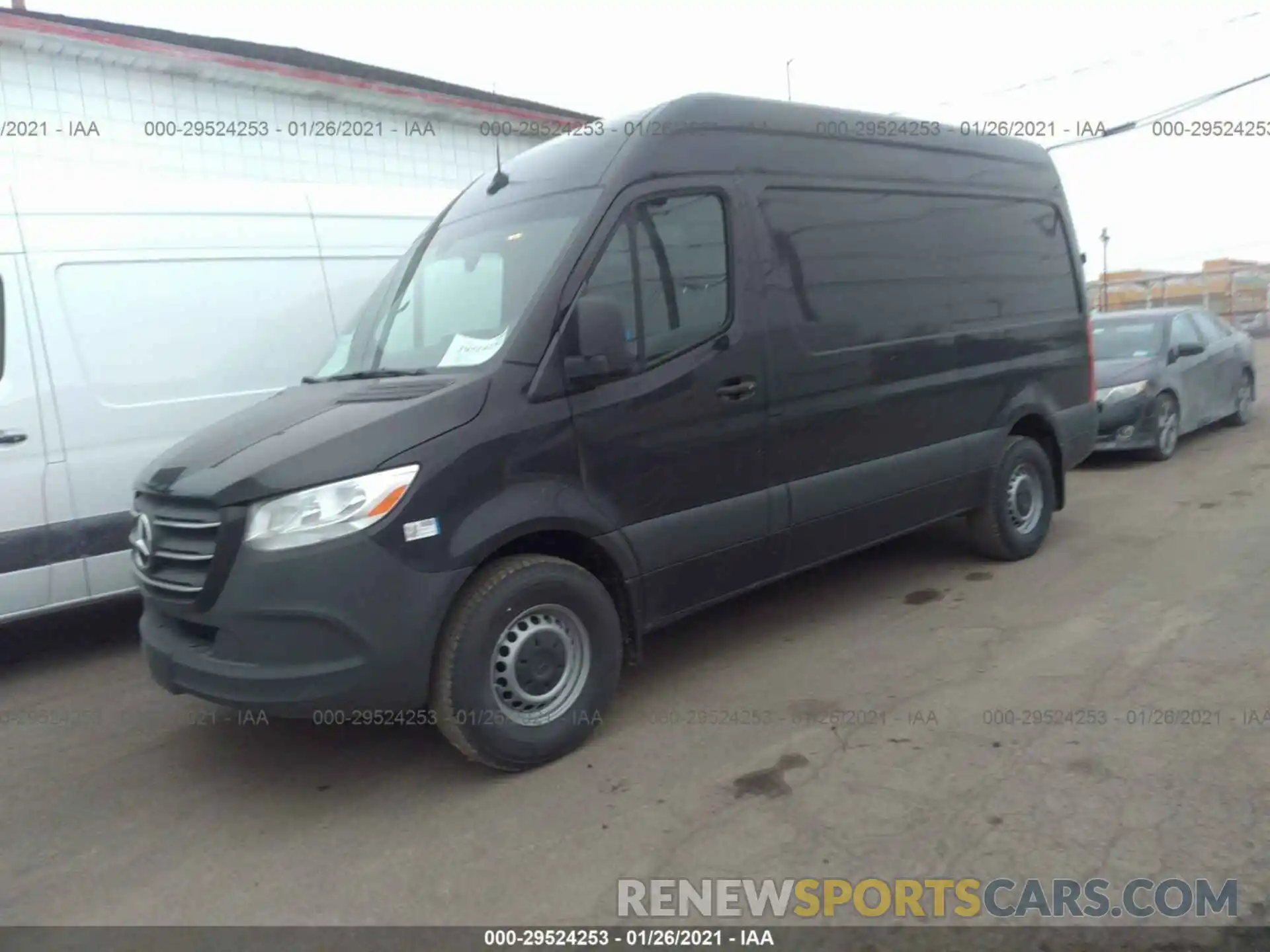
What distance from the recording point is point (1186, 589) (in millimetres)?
5539

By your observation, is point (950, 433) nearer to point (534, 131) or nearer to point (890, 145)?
point (890, 145)

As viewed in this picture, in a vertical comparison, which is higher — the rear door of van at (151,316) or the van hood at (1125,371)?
the rear door of van at (151,316)

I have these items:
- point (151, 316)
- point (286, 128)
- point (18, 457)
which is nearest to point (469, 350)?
point (151, 316)

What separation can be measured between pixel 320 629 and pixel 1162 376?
8.73m

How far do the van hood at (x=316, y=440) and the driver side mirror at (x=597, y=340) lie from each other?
386 millimetres

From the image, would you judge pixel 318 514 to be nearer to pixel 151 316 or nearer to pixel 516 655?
pixel 516 655

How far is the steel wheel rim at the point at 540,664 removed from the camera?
12.3 ft

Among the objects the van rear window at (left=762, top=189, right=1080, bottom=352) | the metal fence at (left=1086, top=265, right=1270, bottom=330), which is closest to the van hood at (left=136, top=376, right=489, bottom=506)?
the van rear window at (left=762, top=189, right=1080, bottom=352)

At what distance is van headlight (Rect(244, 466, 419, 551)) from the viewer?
3.35 meters

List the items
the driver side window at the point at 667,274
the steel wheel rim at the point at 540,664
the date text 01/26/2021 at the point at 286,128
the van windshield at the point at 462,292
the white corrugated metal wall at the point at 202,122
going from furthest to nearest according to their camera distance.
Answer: the date text 01/26/2021 at the point at 286,128 → the white corrugated metal wall at the point at 202,122 → the driver side window at the point at 667,274 → the van windshield at the point at 462,292 → the steel wheel rim at the point at 540,664

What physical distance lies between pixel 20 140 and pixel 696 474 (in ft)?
23.5

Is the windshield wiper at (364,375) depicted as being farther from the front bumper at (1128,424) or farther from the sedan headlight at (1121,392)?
the sedan headlight at (1121,392)

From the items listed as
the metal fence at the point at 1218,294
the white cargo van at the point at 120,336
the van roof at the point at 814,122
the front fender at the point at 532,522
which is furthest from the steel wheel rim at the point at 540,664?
the metal fence at the point at 1218,294

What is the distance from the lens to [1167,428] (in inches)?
378
